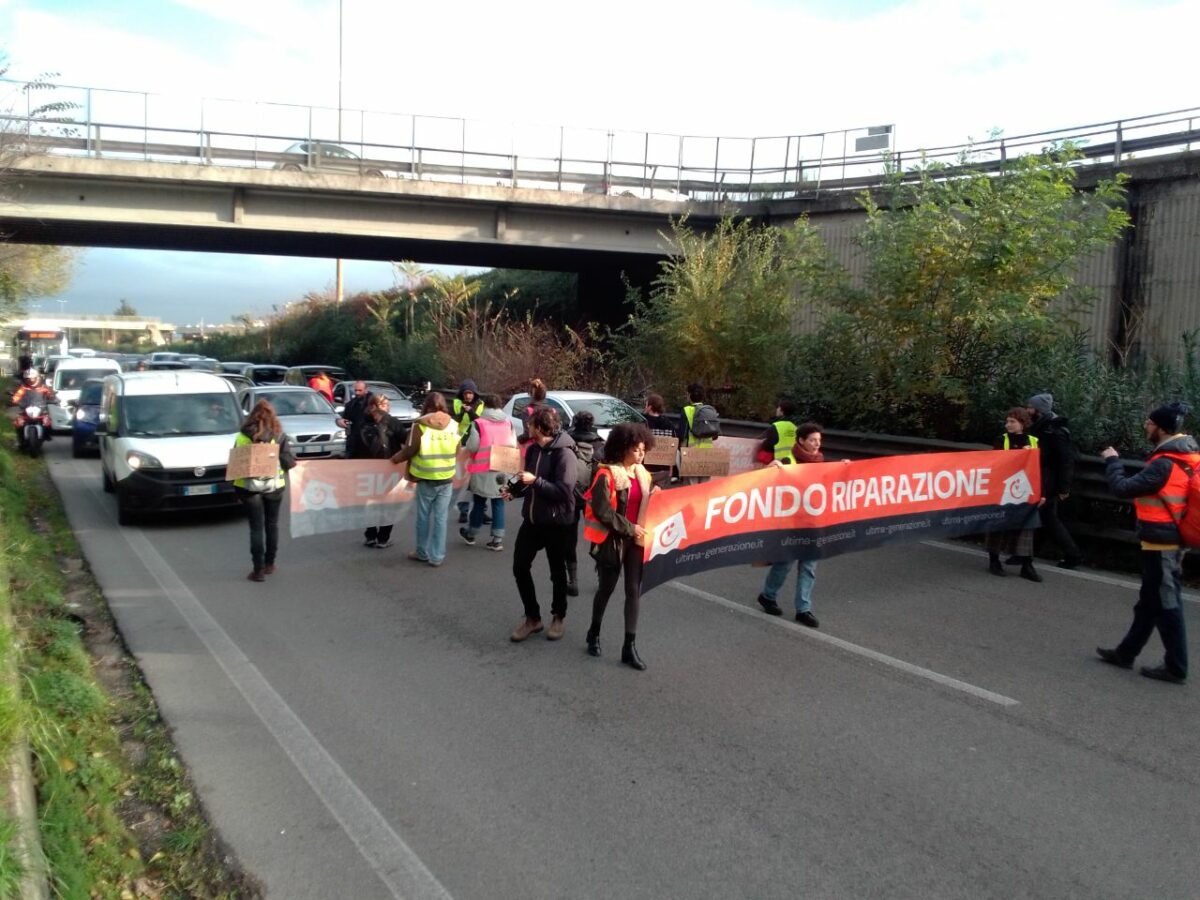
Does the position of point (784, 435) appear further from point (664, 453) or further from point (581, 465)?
point (581, 465)

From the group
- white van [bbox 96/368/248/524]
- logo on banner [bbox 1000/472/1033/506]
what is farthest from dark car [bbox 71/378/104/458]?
logo on banner [bbox 1000/472/1033/506]

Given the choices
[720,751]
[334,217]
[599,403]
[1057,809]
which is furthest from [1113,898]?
[334,217]

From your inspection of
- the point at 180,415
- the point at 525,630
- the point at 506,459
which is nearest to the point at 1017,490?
the point at 506,459

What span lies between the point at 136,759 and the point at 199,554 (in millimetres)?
5614

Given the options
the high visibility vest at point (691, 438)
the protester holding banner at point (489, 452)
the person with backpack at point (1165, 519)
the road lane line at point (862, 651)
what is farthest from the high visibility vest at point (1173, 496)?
the protester holding banner at point (489, 452)

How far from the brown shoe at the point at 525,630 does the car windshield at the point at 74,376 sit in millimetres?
21986

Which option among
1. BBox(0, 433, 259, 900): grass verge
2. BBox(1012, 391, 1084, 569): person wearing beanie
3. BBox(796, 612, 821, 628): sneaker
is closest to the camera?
BBox(0, 433, 259, 900): grass verge

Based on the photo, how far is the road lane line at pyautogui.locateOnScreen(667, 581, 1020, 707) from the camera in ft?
20.1

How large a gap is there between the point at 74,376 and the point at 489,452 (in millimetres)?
20093

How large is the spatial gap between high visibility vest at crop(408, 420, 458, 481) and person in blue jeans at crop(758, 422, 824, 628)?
3405 millimetres

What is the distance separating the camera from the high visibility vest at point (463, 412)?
11.0m

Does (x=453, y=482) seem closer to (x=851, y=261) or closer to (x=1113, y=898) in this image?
(x=1113, y=898)

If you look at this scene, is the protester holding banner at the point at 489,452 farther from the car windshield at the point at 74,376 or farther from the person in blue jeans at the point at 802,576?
the car windshield at the point at 74,376

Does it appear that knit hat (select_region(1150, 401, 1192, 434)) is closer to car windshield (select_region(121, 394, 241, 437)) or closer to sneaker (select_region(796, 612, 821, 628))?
sneaker (select_region(796, 612, 821, 628))
